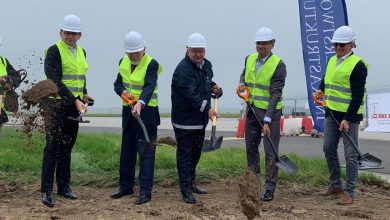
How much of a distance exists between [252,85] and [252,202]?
2152 millimetres

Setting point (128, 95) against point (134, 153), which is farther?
point (134, 153)

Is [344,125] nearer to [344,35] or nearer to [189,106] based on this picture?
[344,35]

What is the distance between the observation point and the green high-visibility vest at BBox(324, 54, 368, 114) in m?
6.22

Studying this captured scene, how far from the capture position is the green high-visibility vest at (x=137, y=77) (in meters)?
6.29

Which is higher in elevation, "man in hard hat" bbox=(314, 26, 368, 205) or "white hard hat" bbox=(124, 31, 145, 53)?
"white hard hat" bbox=(124, 31, 145, 53)

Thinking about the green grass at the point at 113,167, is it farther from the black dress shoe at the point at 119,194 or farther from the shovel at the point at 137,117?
the shovel at the point at 137,117

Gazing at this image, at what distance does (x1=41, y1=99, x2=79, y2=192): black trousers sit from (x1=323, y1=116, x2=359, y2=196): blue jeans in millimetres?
3031

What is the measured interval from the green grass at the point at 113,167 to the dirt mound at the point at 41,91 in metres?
Answer: 0.92

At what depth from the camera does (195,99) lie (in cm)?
612

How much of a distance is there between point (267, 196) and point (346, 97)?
150 cm

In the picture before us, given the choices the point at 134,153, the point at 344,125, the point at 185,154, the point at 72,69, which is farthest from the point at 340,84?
the point at 72,69

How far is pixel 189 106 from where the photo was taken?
6.26 metres

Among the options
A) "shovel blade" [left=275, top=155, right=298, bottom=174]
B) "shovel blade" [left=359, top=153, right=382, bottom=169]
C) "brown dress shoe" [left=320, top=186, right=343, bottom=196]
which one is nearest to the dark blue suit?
"shovel blade" [left=275, top=155, right=298, bottom=174]

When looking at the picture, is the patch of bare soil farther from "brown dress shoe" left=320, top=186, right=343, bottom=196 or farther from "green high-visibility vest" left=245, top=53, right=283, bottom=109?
"green high-visibility vest" left=245, top=53, right=283, bottom=109
